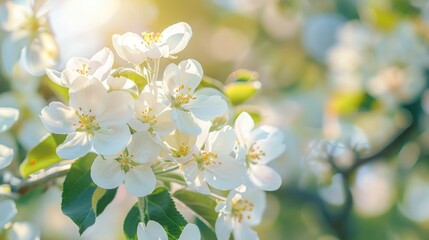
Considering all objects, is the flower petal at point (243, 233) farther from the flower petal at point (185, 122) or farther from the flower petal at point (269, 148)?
the flower petal at point (185, 122)

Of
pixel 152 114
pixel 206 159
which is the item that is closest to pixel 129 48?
pixel 152 114

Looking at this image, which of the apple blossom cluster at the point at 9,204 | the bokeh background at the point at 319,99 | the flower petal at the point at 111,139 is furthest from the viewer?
the bokeh background at the point at 319,99

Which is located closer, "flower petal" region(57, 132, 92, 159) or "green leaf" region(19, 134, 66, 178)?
"flower petal" region(57, 132, 92, 159)

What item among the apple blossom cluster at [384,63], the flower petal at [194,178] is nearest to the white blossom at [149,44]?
the flower petal at [194,178]

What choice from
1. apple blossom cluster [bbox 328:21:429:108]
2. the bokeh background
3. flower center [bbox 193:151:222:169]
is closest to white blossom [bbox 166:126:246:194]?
flower center [bbox 193:151:222:169]

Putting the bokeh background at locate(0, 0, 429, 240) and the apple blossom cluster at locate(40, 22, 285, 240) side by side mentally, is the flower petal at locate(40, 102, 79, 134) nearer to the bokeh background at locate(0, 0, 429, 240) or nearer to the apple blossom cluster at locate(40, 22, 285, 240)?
the apple blossom cluster at locate(40, 22, 285, 240)

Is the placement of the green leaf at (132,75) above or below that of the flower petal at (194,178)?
above

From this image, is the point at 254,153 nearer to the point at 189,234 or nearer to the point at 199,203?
the point at 199,203

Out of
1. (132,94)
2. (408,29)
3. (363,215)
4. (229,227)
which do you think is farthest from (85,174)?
(363,215)
